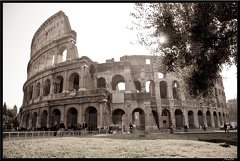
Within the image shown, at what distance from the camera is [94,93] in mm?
21156

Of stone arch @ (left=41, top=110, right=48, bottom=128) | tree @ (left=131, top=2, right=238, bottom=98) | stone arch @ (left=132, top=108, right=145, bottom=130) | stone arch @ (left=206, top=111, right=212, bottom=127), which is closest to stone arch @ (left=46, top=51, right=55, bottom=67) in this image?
stone arch @ (left=41, top=110, right=48, bottom=128)

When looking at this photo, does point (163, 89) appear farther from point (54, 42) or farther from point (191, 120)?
point (54, 42)

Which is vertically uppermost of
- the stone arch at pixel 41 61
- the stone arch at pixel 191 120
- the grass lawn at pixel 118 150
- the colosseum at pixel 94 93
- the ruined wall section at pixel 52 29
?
the ruined wall section at pixel 52 29

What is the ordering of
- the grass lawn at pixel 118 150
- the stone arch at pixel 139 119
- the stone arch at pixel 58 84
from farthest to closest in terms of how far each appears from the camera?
the stone arch at pixel 58 84, the stone arch at pixel 139 119, the grass lawn at pixel 118 150

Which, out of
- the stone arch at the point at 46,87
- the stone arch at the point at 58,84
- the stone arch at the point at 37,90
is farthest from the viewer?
the stone arch at the point at 37,90

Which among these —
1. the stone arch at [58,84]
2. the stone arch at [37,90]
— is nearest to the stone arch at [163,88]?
the stone arch at [58,84]

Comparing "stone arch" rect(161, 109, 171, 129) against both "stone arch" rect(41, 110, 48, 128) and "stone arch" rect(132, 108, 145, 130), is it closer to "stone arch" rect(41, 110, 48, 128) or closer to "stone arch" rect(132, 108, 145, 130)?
"stone arch" rect(132, 108, 145, 130)

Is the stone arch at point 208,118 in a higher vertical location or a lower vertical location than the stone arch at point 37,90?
lower

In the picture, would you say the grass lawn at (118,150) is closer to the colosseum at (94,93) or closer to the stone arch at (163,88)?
the colosseum at (94,93)

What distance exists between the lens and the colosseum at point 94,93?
22.0 meters

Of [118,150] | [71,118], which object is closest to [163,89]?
[71,118]

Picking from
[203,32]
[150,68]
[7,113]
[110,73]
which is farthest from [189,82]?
[7,113]

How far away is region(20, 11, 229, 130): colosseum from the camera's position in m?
22.0

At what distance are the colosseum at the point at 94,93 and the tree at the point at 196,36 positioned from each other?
1089 cm
